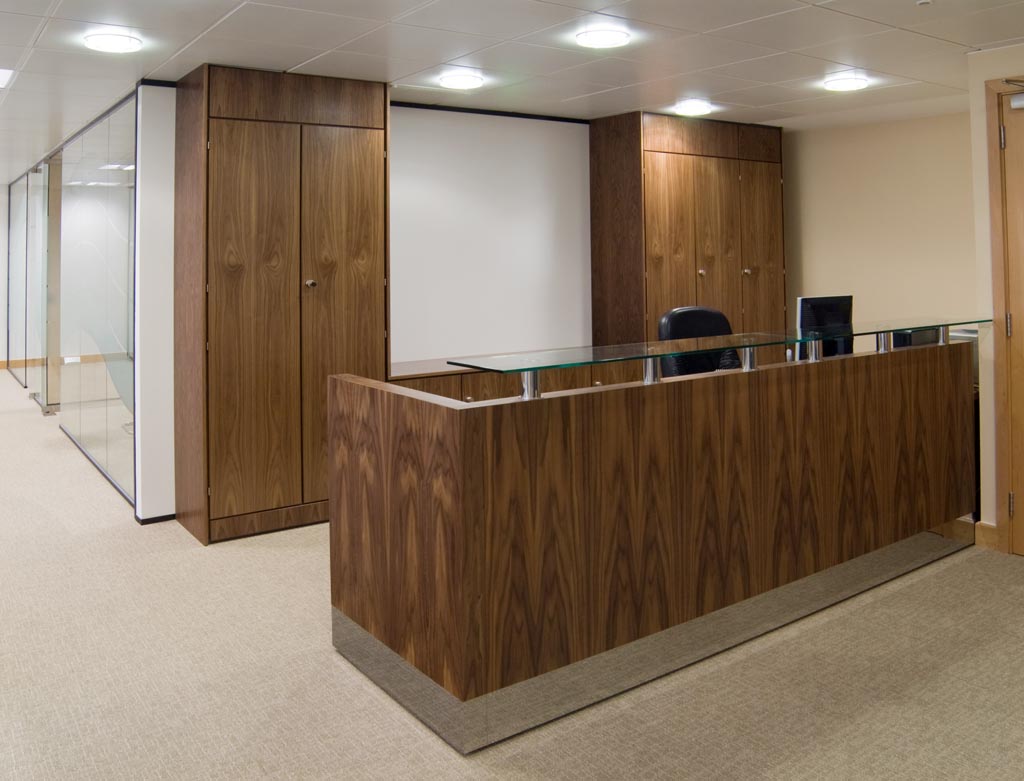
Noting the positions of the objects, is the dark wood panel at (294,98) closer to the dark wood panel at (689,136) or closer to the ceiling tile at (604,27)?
the ceiling tile at (604,27)

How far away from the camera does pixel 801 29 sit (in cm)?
366

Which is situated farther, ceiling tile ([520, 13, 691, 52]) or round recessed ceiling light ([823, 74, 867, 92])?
round recessed ceiling light ([823, 74, 867, 92])

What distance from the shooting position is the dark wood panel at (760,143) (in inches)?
239

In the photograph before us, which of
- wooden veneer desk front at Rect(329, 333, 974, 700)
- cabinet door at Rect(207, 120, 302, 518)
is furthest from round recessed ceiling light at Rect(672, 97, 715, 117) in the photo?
wooden veneer desk front at Rect(329, 333, 974, 700)

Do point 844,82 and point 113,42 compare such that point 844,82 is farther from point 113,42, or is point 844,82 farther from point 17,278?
point 17,278

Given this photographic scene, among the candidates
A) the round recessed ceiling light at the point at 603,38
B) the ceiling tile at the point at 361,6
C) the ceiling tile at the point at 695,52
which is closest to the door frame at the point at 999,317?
the ceiling tile at the point at 695,52

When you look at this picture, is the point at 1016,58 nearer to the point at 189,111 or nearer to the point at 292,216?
the point at 292,216

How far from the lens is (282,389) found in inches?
172

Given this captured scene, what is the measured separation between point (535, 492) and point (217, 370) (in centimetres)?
231

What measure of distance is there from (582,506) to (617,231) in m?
3.58

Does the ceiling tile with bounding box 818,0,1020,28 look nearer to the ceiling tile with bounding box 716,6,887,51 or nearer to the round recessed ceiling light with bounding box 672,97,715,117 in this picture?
the ceiling tile with bounding box 716,6,887,51

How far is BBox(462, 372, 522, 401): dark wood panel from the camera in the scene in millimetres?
4898

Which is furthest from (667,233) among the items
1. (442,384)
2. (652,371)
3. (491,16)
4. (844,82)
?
(652,371)

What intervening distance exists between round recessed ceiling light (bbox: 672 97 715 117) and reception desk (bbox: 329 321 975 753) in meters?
2.43
